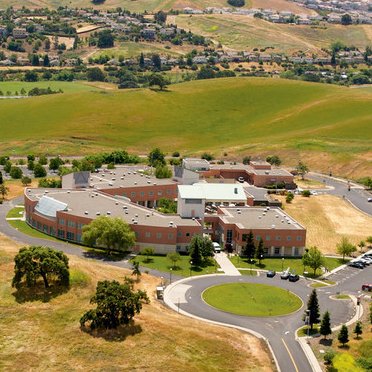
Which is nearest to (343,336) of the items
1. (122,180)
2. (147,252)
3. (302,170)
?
(147,252)

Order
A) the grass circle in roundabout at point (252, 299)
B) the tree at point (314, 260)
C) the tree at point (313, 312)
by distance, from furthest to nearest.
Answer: the tree at point (314, 260), the grass circle in roundabout at point (252, 299), the tree at point (313, 312)

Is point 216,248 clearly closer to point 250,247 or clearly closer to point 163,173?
point 250,247

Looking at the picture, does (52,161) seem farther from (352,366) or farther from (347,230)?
(352,366)

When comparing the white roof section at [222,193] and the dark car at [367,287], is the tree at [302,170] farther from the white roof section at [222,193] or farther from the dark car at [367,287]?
the dark car at [367,287]

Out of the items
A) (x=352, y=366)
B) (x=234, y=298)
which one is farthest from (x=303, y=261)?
(x=352, y=366)

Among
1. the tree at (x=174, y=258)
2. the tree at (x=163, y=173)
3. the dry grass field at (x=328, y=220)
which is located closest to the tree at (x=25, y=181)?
the tree at (x=163, y=173)

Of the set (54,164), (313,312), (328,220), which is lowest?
(54,164)
